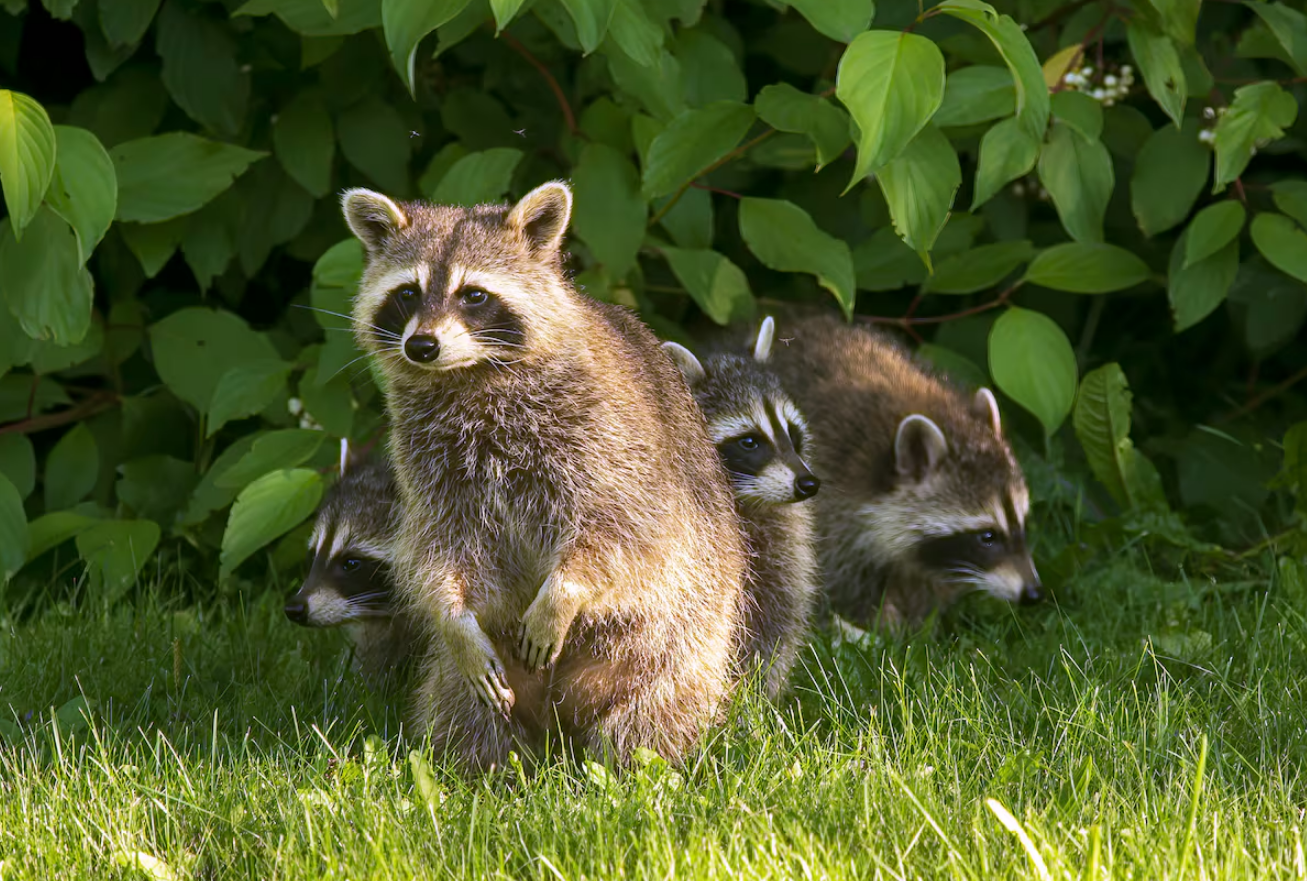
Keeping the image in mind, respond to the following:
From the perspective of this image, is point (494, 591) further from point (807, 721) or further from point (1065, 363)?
point (1065, 363)

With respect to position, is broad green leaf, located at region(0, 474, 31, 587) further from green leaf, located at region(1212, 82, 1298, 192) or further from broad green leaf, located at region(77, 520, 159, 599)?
green leaf, located at region(1212, 82, 1298, 192)

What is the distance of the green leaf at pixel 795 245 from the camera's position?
16.2ft

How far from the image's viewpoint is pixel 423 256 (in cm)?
380

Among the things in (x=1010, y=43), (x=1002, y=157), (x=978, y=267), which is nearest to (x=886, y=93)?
(x=1010, y=43)

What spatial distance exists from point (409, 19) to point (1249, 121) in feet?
9.53

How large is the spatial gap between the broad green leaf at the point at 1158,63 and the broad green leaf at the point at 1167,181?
481 mm

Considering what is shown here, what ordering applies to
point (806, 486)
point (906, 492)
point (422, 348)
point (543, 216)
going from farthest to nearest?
point (906, 492) < point (806, 486) < point (543, 216) < point (422, 348)

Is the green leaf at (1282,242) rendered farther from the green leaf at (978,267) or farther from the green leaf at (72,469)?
the green leaf at (72,469)

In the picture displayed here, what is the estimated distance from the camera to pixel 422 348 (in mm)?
3570

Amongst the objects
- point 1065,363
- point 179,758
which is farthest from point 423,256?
point 1065,363

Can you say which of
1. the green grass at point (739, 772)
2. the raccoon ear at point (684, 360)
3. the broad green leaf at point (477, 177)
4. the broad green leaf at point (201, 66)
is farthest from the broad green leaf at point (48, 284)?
the raccoon ear at point (684, 360)

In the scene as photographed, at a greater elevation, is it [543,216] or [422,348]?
[543,216]

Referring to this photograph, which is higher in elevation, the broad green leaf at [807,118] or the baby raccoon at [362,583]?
the broad green leaf at [807,118]

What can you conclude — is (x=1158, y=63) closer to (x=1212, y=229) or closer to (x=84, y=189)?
(x=1212, y=229)
